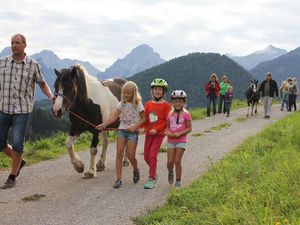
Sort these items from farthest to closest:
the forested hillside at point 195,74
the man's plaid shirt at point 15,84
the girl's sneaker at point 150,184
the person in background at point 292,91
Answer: the forested hillside at point 195,74 → the person in background at point 292,91 → the girl's sneaker at point 150,184 → the man's plaid shirt at point 15,84

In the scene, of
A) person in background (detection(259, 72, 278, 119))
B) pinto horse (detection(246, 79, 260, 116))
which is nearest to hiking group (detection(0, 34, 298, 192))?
person in background (detection(259, 72, 278, 119))

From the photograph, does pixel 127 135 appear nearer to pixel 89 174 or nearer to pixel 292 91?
pixel 89 174

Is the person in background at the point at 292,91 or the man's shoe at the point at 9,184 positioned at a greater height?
the person in background at the point at 292,91

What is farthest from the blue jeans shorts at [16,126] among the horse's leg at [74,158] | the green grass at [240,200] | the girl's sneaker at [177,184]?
the green grass at [240,200]

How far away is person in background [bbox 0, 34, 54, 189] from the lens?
7.42m

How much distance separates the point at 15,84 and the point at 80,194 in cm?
219

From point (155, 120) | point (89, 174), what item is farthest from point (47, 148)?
point (155, 120)

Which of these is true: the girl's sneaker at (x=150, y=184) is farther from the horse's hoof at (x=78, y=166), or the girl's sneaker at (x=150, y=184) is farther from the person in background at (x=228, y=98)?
the person in background at (x=228, y=98)

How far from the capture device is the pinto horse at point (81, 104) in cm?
793

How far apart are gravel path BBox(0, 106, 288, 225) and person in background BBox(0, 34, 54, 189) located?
0.79 m

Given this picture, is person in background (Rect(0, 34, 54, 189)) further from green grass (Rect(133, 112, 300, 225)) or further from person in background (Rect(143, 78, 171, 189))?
green grass (Rect(133, 112, 300, 225))

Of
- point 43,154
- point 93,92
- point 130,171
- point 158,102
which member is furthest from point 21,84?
point 43,154

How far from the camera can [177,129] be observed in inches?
299

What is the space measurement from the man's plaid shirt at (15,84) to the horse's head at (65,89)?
493mm
